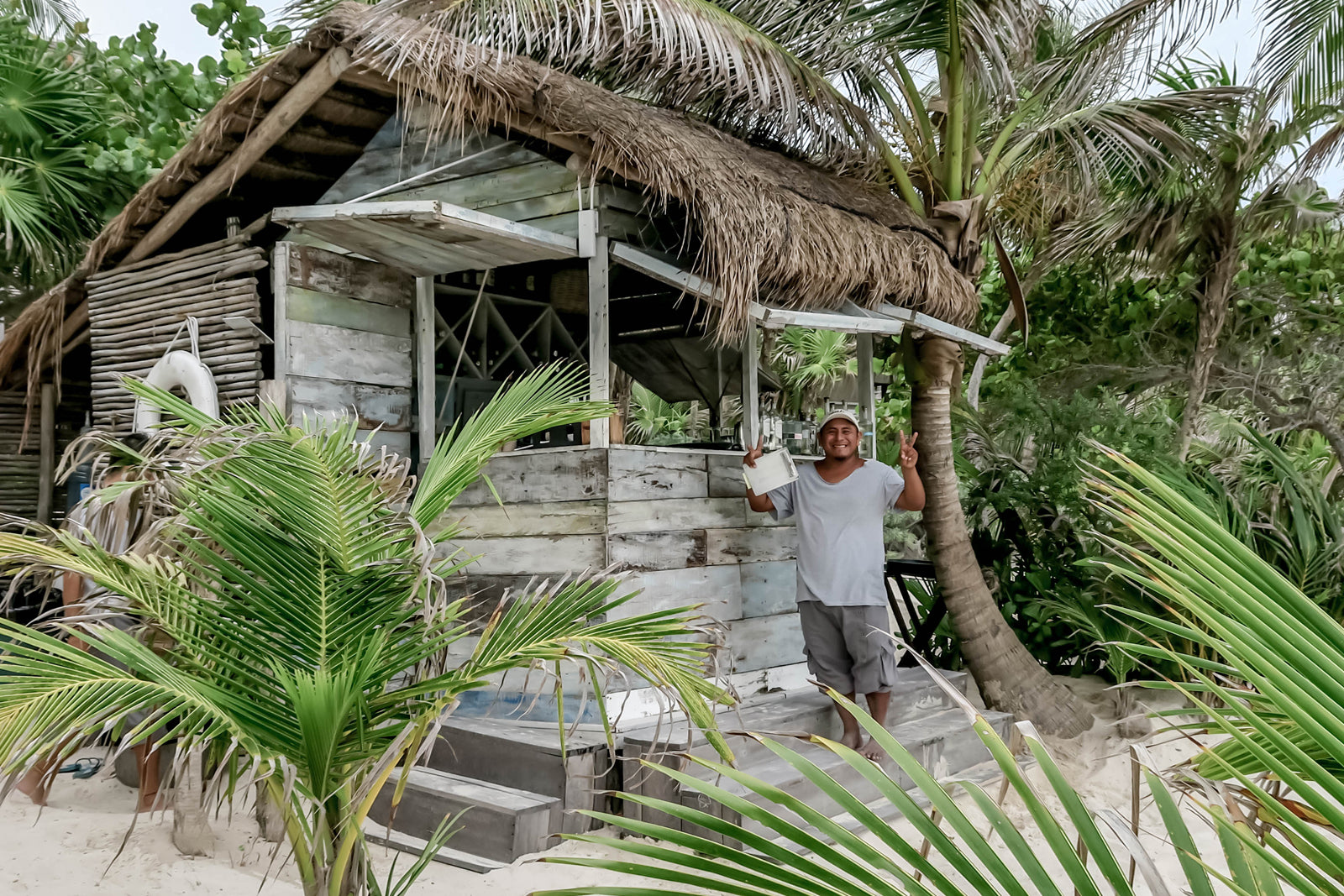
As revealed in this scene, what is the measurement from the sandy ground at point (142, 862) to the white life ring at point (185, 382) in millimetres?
1802

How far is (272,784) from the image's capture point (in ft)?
7.78

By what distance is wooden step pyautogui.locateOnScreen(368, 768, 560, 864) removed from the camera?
Result: 404 centimetres

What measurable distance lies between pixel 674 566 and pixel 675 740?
101 cm

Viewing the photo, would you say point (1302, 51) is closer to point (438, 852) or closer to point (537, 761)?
point (537, 761)

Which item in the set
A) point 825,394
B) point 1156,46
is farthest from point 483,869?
point 825,394

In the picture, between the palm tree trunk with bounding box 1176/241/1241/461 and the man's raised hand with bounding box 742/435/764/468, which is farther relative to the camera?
the palm tree trunk with bounding box 1176/241/1241/461

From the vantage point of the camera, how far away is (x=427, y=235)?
4.93m

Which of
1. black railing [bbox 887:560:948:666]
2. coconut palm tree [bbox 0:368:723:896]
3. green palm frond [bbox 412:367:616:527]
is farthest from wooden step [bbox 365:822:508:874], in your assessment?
black railing [bbox 887:560:948:666]

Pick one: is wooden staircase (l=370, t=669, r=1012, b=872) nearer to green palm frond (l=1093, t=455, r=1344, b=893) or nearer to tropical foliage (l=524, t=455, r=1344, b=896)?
tropical foliage (l=524, t=455, r=1344, b=896)

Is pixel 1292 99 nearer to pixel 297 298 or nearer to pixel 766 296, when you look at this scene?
pixel 766 296

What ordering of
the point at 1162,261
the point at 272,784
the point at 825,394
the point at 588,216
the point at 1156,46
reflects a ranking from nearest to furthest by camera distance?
the point at 272,784
the point at 588,216
the point at 1156,46
the point at 1162,261
the point at 825,394

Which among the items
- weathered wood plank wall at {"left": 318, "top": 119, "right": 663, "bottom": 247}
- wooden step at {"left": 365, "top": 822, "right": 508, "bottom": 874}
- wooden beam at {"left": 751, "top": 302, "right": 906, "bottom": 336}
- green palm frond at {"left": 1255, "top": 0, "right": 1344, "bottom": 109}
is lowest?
wooden step at {"left": 365, "top": 822, "right": 508, "bottom": 874}

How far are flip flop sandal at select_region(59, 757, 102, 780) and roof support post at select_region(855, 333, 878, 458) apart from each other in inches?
184

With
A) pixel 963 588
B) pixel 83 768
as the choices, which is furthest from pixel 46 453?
pixel 963 588
